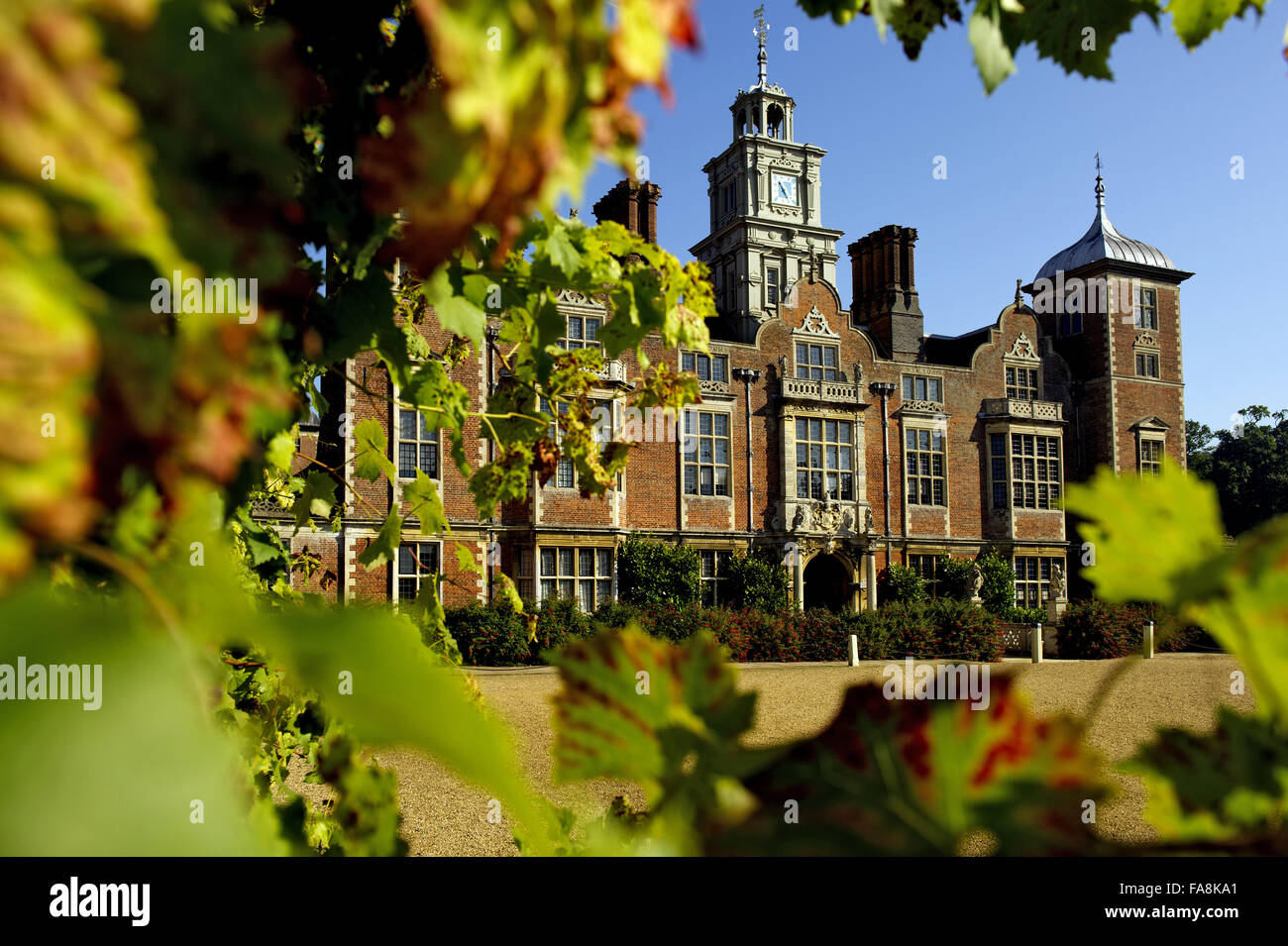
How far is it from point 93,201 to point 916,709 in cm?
41

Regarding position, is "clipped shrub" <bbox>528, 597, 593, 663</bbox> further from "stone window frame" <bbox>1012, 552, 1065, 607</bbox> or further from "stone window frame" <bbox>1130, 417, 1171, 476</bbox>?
"stone window frame" <bbox>1130, 417, 1171, 476</bbox>

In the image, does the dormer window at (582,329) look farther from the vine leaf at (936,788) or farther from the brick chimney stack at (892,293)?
the vine leaf at (936,788)

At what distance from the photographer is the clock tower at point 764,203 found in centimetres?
2928

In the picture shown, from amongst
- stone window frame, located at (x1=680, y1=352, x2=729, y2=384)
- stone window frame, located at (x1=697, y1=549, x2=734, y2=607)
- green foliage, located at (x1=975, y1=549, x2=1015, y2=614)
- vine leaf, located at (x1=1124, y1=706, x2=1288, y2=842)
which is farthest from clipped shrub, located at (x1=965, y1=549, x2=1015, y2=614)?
vine leaf, located at (x1=1124, y1=706, x2=1288, y2=842)

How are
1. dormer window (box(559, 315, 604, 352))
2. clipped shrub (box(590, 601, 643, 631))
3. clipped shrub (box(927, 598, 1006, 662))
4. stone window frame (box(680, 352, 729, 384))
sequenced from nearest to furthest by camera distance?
→ clipped shrub (box(590, 601, 643, 631)) → clipped shrub (box(927, 598, 1006, 662)) → dormer window (box(559, 315, 604, 352)) → stone window frame (box(680, 352, 729, 384))

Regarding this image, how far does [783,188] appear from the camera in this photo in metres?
30.9

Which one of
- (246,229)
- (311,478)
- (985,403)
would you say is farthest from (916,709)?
(985,403)

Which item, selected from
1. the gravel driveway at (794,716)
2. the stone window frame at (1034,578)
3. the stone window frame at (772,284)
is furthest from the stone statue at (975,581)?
the stone window frame at (772,284)

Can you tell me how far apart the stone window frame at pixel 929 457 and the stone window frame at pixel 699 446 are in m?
4.90

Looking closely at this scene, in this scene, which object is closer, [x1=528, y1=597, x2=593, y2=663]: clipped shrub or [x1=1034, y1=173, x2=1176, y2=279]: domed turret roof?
[x1=528, y1=597, x2=593, y2=663]: clipped shrub

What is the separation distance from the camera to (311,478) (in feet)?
6.42

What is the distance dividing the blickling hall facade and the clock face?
218 inches

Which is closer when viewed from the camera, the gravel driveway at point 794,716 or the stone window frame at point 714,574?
the gravel driveway at point 794,716

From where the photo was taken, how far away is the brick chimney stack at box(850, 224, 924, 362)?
2361 centimetres
